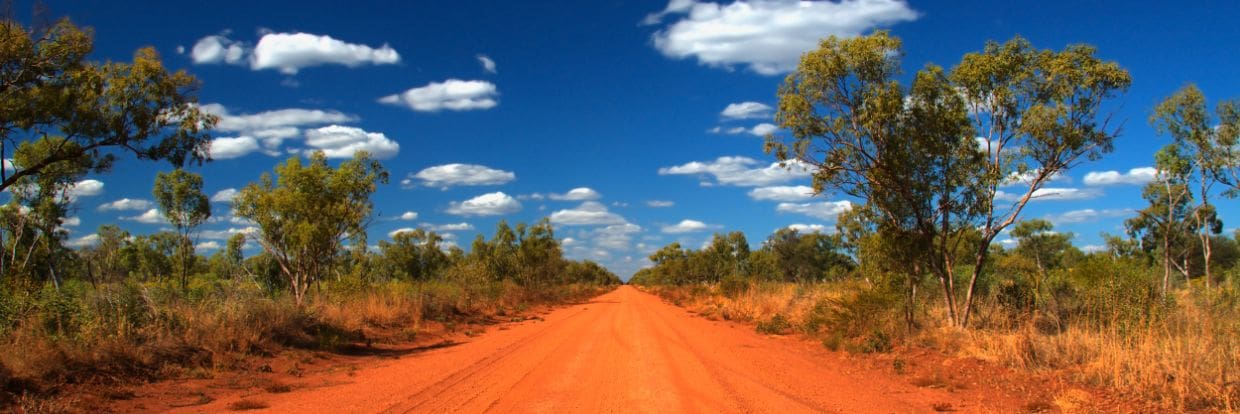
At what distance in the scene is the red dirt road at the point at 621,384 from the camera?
26.2 feet

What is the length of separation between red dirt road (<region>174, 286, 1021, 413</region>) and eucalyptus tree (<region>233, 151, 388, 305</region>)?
805cm

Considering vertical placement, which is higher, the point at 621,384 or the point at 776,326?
the point at 776,326

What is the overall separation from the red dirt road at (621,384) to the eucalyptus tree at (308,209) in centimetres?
805

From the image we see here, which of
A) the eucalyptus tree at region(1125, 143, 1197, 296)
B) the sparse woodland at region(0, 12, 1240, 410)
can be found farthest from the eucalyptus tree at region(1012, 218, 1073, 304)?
the sparse woodland at region(0, 12, 1240, 410)

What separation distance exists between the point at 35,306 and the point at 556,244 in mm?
48340

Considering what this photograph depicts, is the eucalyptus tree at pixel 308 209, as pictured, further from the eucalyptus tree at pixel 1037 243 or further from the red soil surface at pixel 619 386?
the eucalyptus tree at pixel 1037 243

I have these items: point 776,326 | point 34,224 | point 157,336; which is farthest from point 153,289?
point 34,224

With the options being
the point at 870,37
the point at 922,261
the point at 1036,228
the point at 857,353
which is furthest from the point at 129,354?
the point at 1036,228

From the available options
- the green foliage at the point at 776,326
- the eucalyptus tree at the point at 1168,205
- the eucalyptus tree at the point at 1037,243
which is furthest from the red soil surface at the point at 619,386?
the eucalyptus tree at the point at 1037,243

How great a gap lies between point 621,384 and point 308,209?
14711 millimetres

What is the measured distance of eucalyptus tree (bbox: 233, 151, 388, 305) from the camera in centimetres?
2008

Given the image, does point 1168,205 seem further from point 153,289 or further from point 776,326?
point 153,289

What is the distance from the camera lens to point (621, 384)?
9.54 meters

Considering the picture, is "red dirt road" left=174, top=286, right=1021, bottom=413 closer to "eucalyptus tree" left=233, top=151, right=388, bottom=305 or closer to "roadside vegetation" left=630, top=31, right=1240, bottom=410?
"roadside vegetation" left=630, top=31, right=1240, bottom=410
